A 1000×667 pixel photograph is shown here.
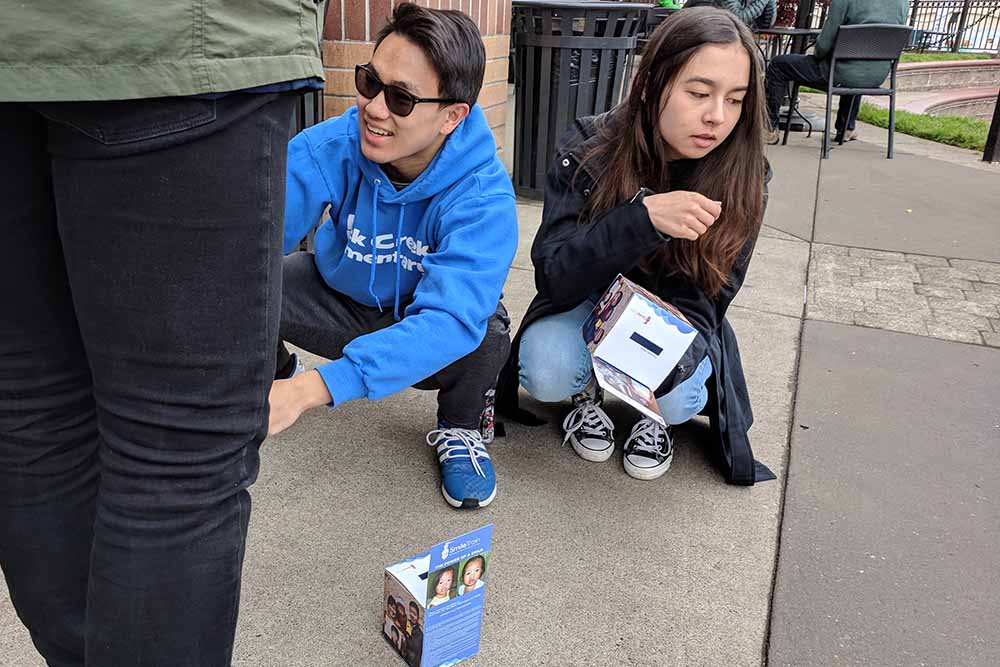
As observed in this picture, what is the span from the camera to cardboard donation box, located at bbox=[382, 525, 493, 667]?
4.88 ft

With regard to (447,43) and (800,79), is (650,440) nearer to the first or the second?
(447,43)

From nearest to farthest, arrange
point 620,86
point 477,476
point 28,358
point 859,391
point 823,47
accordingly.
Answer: point 28,358 < point 477,476 < point 859,391 < point 620,86 < point 823,47

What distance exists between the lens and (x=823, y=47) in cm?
694

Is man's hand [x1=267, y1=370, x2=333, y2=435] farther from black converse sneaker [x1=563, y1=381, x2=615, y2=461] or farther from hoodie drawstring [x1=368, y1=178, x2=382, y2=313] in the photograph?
black converse sneaker [x1=563, y1=381, x2=615, y2=461]

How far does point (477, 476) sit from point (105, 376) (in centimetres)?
128

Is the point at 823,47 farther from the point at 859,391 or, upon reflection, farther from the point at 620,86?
the point at 859,391

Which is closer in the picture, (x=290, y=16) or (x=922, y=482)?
(x=290, y=16)

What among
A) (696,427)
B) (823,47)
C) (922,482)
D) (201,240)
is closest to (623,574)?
(696,427)

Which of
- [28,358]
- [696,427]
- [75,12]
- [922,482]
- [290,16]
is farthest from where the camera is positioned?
[696,427]

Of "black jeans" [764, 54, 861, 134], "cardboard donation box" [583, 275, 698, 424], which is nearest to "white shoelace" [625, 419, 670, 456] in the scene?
"cardboard donation box" [583, 275, 698, 424]

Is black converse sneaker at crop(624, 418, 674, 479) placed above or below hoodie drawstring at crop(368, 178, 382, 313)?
below

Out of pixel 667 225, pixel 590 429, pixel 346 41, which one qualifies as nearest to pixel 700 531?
pixel 590 429

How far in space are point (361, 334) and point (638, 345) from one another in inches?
30.1

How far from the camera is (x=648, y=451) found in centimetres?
235
